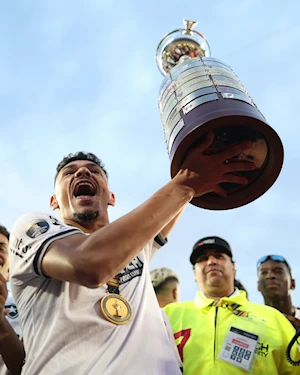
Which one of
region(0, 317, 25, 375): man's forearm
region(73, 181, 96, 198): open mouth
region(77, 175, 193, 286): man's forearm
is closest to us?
region(77, 175, 193, 286): man's forearm

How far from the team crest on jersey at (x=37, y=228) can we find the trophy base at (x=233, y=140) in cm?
69

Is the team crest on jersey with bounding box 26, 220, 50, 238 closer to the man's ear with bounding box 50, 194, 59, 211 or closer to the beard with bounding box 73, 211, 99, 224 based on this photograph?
the beard with bounding box 73, 211, 99, 224

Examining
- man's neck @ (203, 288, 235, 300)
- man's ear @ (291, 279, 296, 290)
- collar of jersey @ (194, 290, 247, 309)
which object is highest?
man's ear @ (291, 279, 296, 290)

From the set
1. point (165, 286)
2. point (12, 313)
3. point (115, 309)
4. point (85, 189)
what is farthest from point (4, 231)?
point (115, 309)

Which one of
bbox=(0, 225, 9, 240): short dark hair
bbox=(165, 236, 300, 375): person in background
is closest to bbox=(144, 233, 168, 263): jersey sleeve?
bbox=(165, 236, 300, 375): person in background

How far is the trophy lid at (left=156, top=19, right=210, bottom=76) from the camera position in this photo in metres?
3.69

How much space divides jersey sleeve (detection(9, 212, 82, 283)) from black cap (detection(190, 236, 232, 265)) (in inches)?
116

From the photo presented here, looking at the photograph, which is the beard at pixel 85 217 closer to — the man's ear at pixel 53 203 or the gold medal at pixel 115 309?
the man's ear at pixel 53 203

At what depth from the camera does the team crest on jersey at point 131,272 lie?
8.43 ft

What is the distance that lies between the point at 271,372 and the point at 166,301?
222cm

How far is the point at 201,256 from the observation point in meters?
5.24

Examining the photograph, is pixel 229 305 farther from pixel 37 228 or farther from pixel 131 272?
pixel 37 228

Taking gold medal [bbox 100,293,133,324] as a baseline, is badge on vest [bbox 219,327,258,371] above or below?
below

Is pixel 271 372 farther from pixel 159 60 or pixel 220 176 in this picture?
pixel 159 60
